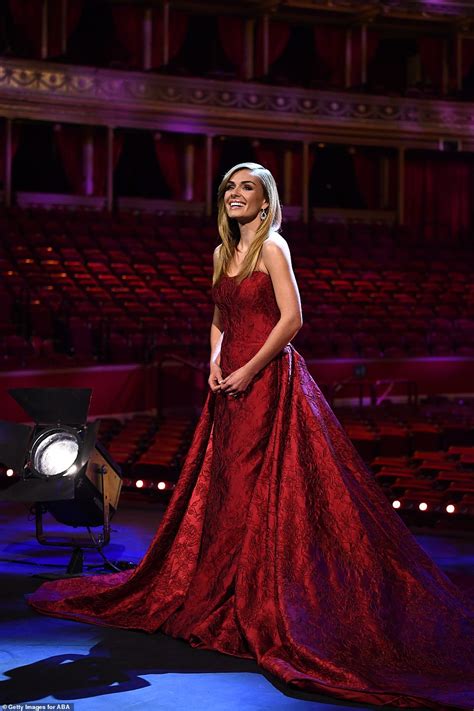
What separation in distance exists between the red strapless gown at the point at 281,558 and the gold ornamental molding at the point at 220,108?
13473 millimetres

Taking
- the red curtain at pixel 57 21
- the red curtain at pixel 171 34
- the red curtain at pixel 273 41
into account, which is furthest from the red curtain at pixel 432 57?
the red curtain at pixel 57 21

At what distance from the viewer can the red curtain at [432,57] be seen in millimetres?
19531

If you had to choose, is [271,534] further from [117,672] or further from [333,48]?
[333,48]

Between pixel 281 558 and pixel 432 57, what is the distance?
18312 mm

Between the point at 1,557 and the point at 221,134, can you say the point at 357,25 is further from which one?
the point at 1,557

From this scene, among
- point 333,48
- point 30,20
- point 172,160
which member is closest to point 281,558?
point 172,160

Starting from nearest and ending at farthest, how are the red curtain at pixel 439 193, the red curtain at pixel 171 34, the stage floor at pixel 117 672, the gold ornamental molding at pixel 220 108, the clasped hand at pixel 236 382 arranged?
the stage floor at pixel 117 672 < the clasped hand at pixel 236 382 < the gold ornamental molding at pixel 220 108 < the red curtain at pixel 171 34 < the red curtain at pixel 439 193

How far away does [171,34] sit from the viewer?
18109 millimetres

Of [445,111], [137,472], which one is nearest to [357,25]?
[445,111]

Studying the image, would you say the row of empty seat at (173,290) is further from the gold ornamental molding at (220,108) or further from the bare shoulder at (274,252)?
the bare shoulder at (274,252)

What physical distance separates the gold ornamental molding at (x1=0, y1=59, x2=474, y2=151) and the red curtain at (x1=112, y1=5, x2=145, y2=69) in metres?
1.80

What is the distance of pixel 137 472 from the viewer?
210 inches

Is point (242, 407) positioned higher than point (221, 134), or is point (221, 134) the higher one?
point (221, 134)

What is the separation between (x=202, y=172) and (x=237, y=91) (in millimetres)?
1738
